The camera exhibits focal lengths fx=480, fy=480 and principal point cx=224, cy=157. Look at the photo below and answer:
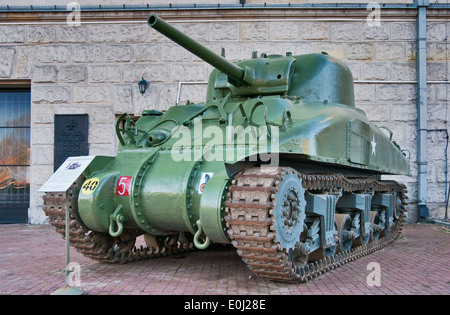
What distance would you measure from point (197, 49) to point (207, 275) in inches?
117

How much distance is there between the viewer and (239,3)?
12695 mm

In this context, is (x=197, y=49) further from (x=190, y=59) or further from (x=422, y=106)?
(x=422, y=106)

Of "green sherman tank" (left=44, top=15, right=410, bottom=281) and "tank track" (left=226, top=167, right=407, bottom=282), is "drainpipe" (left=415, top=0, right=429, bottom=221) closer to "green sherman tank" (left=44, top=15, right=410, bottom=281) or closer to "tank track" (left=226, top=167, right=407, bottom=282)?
"green sherman tank" (left=44, top=15, right=410, bottom=281)

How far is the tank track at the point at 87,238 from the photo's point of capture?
6.38 meters

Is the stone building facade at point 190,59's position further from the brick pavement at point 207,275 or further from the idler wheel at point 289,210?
the idler wheel at point 289,210

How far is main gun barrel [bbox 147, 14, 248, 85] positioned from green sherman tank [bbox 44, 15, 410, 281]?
2 centimetres

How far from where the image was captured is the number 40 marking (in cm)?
625

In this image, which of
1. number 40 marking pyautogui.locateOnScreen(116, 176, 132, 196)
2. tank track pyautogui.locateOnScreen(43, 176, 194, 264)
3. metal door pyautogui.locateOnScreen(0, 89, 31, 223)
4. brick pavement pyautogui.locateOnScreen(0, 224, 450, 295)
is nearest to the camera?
brick pavement pyautogui.locateOnScreen(0, 224, 450, 295)

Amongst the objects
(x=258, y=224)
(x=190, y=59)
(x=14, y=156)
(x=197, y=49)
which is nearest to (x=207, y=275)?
(x=258, y=224)

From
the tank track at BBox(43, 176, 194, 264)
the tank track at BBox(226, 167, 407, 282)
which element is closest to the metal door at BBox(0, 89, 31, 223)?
the tank track at BBox(43, 176, 194, 264)

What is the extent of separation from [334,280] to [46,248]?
5581mm

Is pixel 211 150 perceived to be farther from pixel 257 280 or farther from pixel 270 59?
pixel 270 59

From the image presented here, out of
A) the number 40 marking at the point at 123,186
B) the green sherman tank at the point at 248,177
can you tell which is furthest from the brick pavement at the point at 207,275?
the number 40 marking at the point at 123,186

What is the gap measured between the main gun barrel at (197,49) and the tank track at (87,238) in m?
2.30
